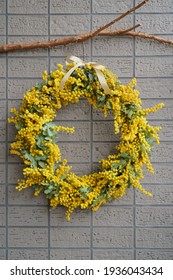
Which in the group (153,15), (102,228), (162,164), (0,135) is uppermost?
(153,15)

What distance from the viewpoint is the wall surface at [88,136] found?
1.85m

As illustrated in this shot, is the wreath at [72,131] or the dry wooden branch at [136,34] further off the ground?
the dry wooden branch at [136,34]

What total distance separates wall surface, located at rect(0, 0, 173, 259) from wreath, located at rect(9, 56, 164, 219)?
0.34 feet

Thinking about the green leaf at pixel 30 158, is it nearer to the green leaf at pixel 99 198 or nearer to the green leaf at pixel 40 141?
the green leaf at pixel 40 141

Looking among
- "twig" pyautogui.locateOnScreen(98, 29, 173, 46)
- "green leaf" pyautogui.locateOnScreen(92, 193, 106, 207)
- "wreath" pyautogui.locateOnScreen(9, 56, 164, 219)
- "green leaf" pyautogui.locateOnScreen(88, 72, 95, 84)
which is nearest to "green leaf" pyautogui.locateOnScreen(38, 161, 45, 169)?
"wreath" pyautogui.locateOnScreen(9, 56, 164, 219)

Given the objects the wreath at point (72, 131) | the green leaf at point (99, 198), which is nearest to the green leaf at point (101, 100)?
the wreath at point (72, 131)

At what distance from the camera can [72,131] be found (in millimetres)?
1755

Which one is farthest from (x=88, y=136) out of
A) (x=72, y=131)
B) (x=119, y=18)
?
(x=119, y=18)

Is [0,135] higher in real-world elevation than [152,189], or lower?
higher

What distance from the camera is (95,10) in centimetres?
185

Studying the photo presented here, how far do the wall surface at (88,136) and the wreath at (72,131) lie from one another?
0.34 feet
